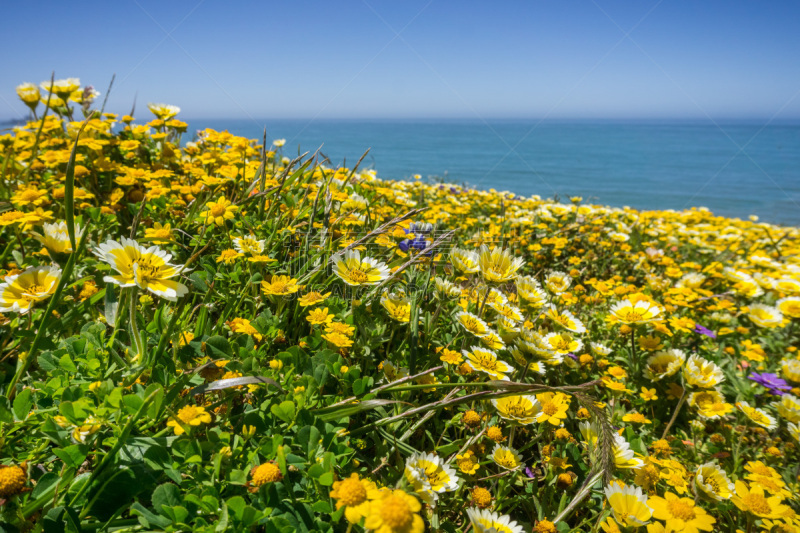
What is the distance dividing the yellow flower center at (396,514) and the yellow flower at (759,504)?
1.02 m

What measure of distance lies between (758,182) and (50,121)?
3041cm

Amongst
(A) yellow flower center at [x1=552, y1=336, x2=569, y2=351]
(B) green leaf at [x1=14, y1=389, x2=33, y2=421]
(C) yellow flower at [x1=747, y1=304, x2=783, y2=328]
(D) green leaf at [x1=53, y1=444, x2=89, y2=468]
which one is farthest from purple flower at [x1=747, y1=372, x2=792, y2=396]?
(B) green leaf at [x1=14, y1=389, x2=33, y2=421]

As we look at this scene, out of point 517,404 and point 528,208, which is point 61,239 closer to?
point 517,404

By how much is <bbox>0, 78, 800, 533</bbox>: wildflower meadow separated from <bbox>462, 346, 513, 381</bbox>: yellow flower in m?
0.01

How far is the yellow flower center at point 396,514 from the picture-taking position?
0.60 metres

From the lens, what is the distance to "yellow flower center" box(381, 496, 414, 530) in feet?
1.97

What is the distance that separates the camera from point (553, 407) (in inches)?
46.4

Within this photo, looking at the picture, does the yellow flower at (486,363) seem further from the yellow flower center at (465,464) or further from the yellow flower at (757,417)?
the yellow flower at (757,417)

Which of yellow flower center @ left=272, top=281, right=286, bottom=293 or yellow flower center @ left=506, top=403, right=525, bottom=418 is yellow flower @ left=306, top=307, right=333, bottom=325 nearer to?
yellow flower center @ left=272, top=281, right=286, bottom=293

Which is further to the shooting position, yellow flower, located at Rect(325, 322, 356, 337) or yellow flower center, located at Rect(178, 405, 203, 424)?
yellow flower, located at Rect(325, 322, 356, 337)

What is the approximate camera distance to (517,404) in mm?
1148

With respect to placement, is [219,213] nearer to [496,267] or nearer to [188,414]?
[188,414]

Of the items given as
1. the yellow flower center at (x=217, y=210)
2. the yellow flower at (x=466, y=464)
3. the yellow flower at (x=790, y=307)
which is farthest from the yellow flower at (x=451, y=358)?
the yellow flower at (x=790, y=307)

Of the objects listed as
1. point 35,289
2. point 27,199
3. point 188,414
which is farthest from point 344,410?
point 27,199
